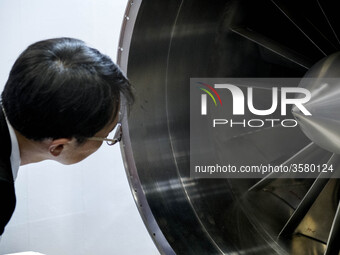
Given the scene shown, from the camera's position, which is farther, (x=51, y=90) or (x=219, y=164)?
(x=219, y=164)

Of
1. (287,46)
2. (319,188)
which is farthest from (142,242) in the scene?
(287,46)

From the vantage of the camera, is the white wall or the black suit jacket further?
the white wall

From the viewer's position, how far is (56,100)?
934 millimetres

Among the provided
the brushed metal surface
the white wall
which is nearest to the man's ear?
the brushed metal surface

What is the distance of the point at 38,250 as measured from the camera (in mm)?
2336

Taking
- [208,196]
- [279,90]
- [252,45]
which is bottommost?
[208,196]

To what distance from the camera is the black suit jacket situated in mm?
967

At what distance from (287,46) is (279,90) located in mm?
179

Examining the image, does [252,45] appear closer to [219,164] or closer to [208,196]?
[219,164]

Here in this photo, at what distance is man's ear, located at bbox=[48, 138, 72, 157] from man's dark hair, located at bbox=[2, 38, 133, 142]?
17mm

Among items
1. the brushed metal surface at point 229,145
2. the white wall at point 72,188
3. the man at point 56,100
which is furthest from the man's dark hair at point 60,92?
the white wall at point 72,188

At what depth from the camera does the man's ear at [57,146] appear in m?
1.00

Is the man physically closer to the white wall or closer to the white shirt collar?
the white shirt collar

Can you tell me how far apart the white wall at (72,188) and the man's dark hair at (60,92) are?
110cm
